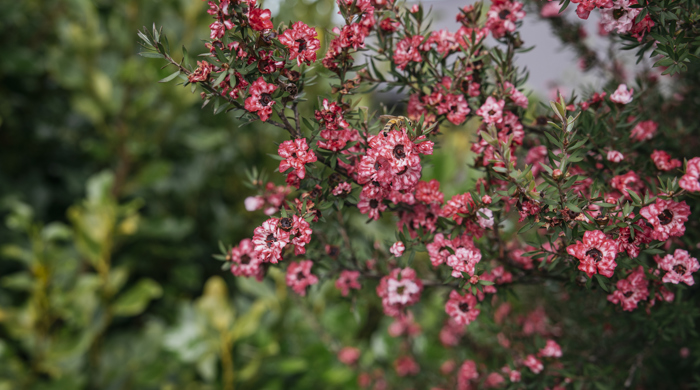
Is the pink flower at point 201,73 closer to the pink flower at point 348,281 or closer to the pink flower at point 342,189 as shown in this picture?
the pink flower at point 342,189

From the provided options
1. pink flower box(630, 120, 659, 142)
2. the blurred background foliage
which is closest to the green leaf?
the blurred background foliage

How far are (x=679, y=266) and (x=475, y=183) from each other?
0.80 ft

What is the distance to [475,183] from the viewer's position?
0.61m

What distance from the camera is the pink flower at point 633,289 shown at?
1.74 ft

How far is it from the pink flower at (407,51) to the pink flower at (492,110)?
103 mm

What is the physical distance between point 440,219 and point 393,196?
8 cm

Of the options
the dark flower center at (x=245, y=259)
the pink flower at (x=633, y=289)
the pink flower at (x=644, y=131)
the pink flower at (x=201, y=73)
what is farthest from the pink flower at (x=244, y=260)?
the pink flower at (x=644, y=131)

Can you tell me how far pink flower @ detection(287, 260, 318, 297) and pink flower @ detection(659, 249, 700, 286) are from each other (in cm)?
41

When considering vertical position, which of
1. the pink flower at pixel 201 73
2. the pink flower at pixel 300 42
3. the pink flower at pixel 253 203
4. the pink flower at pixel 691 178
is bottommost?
the pink flower at pixel 691 178

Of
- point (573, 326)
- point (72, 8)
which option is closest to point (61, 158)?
point (72, 8)

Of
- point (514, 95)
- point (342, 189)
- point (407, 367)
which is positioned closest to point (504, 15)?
point (514, 95)

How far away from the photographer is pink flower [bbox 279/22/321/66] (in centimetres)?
47

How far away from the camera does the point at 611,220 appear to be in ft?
1.56

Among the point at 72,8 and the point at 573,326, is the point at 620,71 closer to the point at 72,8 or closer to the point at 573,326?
the point at 573,326
